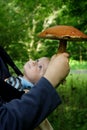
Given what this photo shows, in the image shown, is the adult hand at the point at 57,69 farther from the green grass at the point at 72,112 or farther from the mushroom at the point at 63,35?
the green grass at the point at 72,112

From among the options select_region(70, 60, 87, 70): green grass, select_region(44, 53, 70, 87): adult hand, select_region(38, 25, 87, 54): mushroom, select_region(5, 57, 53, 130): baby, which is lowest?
select_region(70, 60, 87, 70): green grass

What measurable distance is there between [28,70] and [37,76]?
6cm

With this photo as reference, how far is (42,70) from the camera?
6.76 ft

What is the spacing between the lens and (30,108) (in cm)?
154

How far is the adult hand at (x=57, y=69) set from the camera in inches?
64.0

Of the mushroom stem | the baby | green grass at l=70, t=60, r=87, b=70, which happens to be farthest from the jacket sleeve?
green grass at l=70, t=60, r=87, b=70

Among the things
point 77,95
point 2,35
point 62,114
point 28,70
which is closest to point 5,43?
point 2,35

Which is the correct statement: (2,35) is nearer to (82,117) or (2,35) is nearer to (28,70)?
(82,117)

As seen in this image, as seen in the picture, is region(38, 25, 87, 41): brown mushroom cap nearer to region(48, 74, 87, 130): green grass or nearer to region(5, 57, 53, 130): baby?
region(5, 57, 53, 130): baby

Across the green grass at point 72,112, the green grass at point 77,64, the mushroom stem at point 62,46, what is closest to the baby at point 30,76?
the mushroom stem at point 62,46

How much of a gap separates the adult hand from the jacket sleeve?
3cm

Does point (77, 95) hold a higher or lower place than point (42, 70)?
lower

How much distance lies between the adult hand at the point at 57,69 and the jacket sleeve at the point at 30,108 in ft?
0.10

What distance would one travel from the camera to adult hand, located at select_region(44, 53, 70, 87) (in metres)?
1.62
